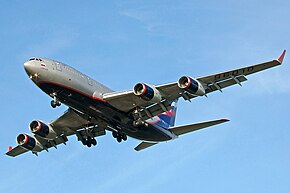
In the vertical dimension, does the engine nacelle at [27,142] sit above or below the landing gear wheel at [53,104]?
below

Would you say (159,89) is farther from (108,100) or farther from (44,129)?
(44,129)

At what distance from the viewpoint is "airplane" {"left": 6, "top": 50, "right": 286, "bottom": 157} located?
61562mm

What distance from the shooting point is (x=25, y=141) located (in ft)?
239

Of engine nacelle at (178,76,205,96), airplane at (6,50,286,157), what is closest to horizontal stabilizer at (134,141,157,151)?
airplane at (6,50,286,157)

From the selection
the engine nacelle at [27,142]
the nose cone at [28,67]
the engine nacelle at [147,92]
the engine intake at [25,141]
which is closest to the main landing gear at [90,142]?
the engine nacelle at [27,142]

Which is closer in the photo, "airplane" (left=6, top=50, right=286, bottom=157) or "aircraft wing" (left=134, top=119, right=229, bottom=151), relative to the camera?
"airplane" (left=6, top=50, right=286, bottom=157)

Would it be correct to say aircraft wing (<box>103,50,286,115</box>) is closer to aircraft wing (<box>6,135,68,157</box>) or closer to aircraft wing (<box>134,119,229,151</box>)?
aircraft wing (<box>134,119,229,151</box>)

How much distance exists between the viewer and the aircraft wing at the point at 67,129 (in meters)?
69.1

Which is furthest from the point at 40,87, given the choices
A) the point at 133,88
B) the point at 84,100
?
the point at 133,88

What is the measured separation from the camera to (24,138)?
72.9 meters

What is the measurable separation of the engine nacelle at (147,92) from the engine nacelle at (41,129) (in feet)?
40.5

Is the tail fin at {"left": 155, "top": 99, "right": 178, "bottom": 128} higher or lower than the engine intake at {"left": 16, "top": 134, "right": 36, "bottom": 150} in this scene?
lower

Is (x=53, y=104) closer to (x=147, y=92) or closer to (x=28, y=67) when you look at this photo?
(x=28, y=67)

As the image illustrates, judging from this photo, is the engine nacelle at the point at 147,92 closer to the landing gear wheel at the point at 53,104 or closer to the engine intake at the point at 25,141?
the landing gear wheel at the point at 53,104
